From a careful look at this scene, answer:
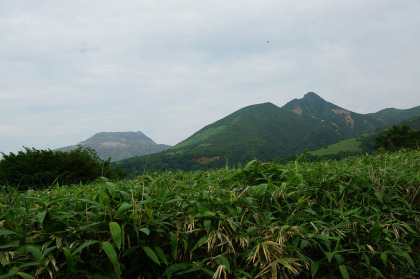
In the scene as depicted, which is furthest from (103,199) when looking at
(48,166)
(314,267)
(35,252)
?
(48,166)

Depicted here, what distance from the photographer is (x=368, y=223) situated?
2.40m

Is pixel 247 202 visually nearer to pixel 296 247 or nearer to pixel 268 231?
pixel 268 231

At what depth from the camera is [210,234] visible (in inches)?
78.5

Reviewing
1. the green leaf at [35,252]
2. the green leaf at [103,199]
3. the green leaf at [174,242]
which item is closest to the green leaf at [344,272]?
the green leaf at [174,242]

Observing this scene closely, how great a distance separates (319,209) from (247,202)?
2.57 ft

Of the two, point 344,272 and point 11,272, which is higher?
point 11,272

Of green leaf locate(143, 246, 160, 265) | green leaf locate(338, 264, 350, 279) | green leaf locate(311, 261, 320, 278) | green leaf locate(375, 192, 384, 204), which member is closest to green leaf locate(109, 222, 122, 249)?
green leaf locate(143, 246, 160, 265)

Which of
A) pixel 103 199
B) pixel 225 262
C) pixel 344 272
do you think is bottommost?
pixel 344 272

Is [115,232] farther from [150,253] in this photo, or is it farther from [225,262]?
[225,262]

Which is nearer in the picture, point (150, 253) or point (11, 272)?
point (11, 272)

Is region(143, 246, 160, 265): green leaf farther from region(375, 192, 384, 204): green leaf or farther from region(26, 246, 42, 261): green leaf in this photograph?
region(375, 192, 384, 204): green leaf

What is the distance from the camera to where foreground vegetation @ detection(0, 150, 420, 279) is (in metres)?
1.72

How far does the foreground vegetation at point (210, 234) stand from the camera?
1.72 m

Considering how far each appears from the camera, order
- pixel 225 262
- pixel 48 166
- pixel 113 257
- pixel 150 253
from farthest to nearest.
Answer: pixel 48 166, pixel 225 262, pixel 150 253, pixel 113 257
